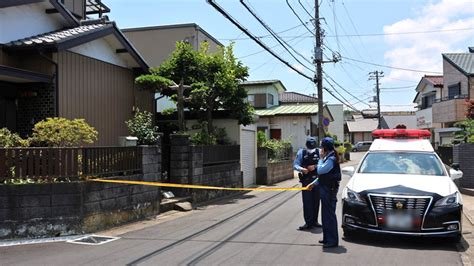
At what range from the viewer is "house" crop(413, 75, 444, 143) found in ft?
137

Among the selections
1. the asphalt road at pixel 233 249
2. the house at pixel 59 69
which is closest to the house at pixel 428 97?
the house at pixel 59 69

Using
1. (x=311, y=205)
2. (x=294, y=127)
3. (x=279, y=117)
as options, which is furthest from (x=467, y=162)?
(x=279, y=117)

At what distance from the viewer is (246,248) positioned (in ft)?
24.3

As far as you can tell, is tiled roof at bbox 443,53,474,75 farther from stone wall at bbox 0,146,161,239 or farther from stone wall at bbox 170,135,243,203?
stone wall at bbox 0,146,161,239

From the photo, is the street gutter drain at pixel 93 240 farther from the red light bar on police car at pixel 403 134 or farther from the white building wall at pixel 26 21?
the red light bar on police car at pixel 403 134

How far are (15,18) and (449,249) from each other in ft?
36.7

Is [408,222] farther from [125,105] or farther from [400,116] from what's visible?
[400,116]

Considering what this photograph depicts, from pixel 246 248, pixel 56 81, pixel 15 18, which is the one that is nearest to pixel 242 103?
pixel 56 81

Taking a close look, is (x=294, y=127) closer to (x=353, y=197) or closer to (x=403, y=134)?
(x=403, y=134)

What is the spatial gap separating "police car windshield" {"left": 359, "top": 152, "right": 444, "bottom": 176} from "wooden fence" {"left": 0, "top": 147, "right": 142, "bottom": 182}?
5.20 m

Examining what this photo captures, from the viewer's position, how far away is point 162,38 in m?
24.0

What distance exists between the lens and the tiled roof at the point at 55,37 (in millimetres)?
11234

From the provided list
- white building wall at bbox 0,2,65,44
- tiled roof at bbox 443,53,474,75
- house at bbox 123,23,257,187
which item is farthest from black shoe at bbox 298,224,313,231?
tiled roof at bbox 443,53,474,75

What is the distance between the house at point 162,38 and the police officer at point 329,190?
1647 cm
